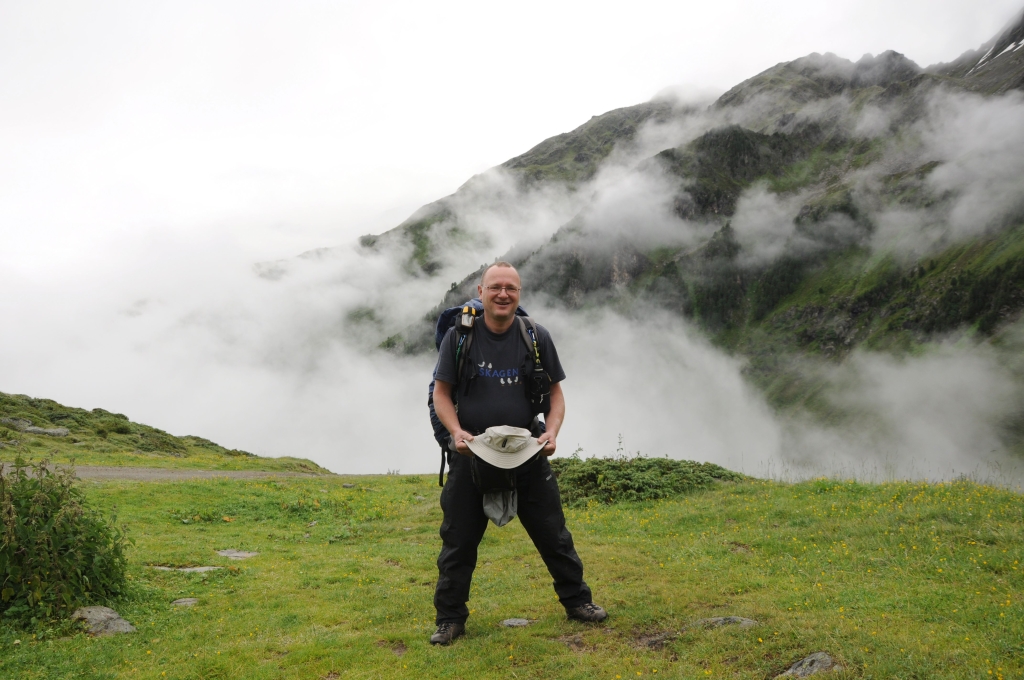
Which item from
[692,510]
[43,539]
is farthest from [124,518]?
[692,510]

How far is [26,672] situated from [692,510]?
1272 centimetres

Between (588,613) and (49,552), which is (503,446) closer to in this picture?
(588,613)

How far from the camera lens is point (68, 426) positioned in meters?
47.1

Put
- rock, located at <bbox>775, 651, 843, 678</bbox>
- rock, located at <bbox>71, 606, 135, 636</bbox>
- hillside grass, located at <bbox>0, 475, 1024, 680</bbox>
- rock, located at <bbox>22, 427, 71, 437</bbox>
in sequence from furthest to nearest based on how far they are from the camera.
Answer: rock, located at <bbox>22, 427, 71, 437</bbox> → rock, located at <bbox>71, 606, 135, 636</bbox> → hillside grass, located at <bbox>0, 475, 1024, 680</bbox> → rock, located at <bbox>775, 651, 843, 678</bbox>

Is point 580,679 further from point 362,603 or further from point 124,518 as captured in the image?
point 124,518

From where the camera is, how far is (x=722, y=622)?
7.26m

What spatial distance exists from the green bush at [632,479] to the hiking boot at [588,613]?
9292mm

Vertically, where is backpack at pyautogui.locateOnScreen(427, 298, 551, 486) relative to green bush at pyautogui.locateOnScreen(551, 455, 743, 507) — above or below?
above

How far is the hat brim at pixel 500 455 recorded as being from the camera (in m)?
6.82

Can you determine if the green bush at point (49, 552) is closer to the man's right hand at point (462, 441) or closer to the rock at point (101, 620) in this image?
the rock at point (101, 620)

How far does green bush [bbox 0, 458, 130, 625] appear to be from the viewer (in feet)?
27.0

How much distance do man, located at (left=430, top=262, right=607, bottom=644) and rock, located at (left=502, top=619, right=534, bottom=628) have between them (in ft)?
2.03

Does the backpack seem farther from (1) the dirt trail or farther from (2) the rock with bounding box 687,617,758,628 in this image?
(1) the dirt trail

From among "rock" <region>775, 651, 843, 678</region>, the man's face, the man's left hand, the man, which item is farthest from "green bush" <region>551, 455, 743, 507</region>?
the man's face
